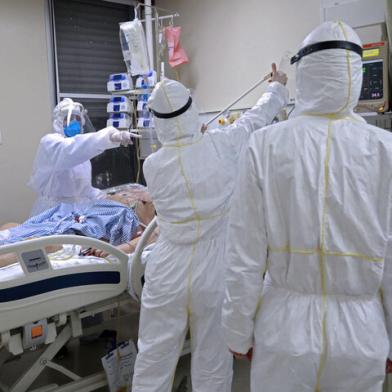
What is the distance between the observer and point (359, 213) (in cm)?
113

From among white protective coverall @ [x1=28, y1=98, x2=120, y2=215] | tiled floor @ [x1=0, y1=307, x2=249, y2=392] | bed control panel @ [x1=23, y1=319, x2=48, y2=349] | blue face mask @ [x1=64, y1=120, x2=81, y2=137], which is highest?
blue face mask @ [x1=64, y1=120, x2=81, y2=137]

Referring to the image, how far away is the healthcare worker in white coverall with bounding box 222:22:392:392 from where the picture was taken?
1126 millimetres

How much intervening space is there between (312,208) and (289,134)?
21cm

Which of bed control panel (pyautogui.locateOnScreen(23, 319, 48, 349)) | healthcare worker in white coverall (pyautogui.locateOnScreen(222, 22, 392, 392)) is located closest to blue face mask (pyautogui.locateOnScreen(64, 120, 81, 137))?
bed control panel (pyautogui.locateOnScreen(23, 319, 48, 349))

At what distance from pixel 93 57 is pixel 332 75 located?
3725 mm

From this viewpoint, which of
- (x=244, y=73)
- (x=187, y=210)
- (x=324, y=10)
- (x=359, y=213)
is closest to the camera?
(x=359, y=213)

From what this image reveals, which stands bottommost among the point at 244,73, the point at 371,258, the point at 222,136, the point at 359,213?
the point at 371,258

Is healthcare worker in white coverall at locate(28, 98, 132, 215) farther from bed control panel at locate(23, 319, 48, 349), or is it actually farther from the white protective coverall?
bed control panel at locate(23, 319, 48, 349)

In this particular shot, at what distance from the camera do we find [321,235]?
1143 mm

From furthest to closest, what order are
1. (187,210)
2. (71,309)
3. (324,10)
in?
1. (324,10)
2. (71,309)
3. (187,210)

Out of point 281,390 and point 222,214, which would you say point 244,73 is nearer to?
point 222,214

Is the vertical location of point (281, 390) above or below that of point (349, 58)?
below

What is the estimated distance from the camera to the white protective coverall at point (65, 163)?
9.73 ft

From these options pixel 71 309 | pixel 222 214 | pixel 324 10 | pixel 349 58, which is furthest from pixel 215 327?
pixel 324 10
